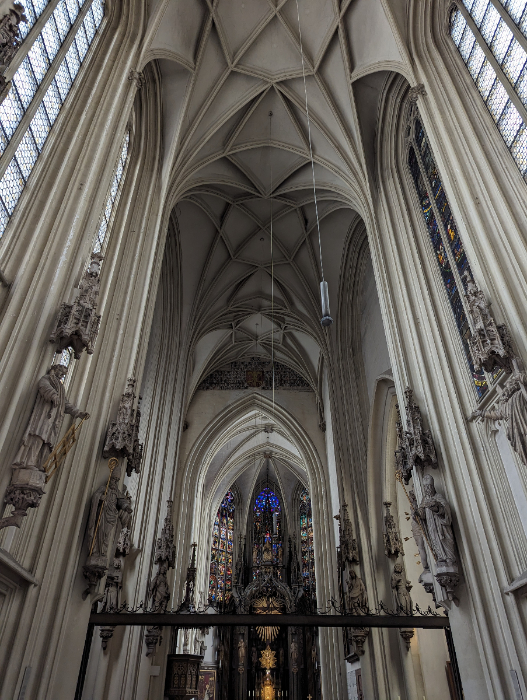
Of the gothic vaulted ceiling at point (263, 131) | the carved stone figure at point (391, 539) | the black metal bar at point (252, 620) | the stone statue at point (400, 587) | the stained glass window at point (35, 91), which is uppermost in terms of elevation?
the gothic vaulted ceiling at point (263, 131)

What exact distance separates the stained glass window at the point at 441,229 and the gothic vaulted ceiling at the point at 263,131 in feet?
5.48

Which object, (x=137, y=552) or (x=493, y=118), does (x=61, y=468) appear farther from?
(x=493, y=118)

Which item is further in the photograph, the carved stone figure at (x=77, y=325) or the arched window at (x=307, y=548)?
the arched window at (x=307, y=548)

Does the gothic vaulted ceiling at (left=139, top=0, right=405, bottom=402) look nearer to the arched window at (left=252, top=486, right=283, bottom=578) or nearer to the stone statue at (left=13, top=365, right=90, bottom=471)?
the stone statue at (left=13, top=365, right=90, bottom=471)

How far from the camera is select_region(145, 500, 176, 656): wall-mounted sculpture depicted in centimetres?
1338

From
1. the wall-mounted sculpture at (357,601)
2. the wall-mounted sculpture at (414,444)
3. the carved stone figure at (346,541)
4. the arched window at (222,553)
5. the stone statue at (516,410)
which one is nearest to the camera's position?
the stone statue at (516,410)

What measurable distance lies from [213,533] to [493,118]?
27.5 meters

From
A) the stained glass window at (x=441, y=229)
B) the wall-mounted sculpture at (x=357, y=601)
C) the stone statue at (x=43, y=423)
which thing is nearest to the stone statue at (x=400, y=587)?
the wall-mounted sculpture at (x=357, y=601)

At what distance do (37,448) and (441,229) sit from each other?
26.9 ft

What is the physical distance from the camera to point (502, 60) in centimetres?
812

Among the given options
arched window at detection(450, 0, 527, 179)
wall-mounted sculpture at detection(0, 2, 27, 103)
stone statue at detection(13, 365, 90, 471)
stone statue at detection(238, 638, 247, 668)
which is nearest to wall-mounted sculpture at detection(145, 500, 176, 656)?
stone statue at detection(13, 365, 90, 471)

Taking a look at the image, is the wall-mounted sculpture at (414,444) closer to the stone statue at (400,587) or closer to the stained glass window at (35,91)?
the stone statue at (400,587)

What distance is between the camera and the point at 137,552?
1379 cm

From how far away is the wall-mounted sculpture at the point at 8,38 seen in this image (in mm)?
4699
